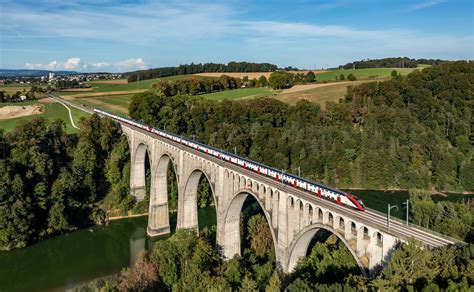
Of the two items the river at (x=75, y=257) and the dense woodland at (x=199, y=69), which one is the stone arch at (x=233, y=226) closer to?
the river at (x=75, y=257)

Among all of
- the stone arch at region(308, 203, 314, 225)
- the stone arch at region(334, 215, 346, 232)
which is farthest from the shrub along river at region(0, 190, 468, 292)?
the stone arch at region(334, 215, 346, 232)

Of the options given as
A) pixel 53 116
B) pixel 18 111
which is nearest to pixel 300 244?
pixel 53 116

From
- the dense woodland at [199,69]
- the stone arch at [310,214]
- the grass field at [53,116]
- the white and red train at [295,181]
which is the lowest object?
the stone arch at [310,214]

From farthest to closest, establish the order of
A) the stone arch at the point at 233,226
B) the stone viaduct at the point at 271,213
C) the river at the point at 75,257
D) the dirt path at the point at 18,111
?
the dirt path at the point at 18,111 → the river at the point at 75,257 → the stone arch at the point at 233,226 → the stone viaduct at the point at 271,213

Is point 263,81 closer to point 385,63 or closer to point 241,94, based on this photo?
point 241,94

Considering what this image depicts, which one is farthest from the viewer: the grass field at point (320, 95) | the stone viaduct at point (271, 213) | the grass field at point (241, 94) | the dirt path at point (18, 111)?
the grass field at point (241, 94)

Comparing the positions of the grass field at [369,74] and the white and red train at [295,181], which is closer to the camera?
the white and red train at [295,181]

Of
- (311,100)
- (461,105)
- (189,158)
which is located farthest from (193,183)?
(461,105)

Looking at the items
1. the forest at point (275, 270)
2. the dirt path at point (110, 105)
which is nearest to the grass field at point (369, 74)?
the dirt path at point (110, 105)

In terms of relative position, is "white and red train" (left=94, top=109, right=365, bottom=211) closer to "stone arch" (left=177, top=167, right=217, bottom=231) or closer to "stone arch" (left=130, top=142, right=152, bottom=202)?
"stone arch" (left=177, top=167, right=217, bottom=231)
